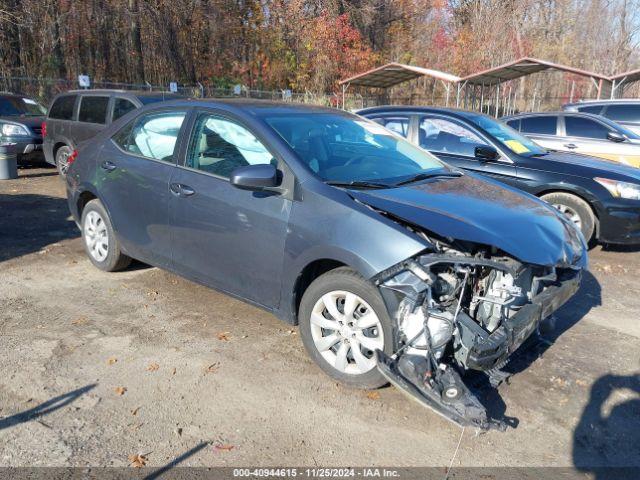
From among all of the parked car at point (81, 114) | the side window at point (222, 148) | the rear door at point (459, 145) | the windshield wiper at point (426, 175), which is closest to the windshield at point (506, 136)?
the rear door at point (459, 145)

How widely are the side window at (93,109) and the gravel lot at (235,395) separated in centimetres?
543

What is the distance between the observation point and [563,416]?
11.1 ft

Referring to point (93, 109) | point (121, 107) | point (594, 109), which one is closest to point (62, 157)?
point (93, 109)

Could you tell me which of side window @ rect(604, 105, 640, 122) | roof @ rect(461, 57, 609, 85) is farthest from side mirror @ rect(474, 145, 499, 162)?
roof @ rect(461, 57, 609, 85)

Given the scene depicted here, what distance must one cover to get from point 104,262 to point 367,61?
96.9ft

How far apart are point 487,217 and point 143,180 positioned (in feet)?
9.36

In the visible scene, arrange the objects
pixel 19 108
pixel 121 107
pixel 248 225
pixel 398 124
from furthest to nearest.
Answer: pixel 19 108, pixel 121 107, pixel 398 124, pixel 248 225

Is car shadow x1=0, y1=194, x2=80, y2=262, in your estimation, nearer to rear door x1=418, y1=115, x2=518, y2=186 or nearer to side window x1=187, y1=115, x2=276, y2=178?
side window x1=187, y1=115, x2=276, y2=178

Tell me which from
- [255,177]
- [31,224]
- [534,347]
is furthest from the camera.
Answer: [31,224]

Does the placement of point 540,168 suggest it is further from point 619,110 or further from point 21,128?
point 21,128

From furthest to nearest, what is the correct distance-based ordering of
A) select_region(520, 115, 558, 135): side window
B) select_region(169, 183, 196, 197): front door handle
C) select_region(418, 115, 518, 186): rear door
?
select_region(520, 115, 558, 135): side window
select_region(418, 115, 518, 186): rear door
select_region(169, 183, 196, 197): front door handle

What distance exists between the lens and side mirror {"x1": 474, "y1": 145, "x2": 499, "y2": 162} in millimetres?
6750

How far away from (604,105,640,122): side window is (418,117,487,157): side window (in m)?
6.52

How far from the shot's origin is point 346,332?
3.52 meters
